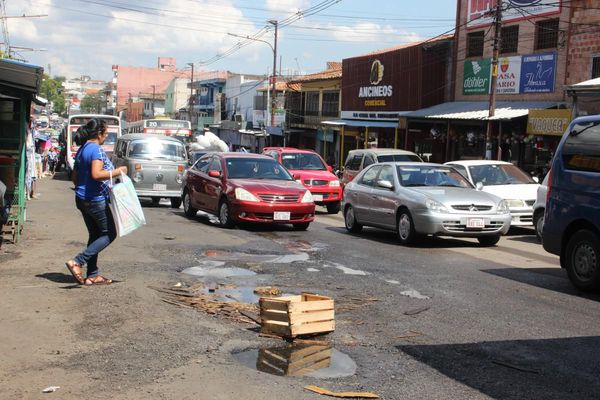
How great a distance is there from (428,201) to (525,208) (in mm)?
4308

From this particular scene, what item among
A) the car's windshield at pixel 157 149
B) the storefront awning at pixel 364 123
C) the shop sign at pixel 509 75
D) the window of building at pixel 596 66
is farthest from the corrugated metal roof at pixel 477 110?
the car's windshield at pixel 157 149

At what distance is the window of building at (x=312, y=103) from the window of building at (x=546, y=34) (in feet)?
81.1

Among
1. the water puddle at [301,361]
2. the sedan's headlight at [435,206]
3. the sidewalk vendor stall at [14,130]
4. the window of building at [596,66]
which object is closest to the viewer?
the water puddle at [301,361]

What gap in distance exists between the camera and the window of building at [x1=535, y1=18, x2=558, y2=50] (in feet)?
88.1

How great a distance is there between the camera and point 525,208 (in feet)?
52.2

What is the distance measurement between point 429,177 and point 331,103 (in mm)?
35671

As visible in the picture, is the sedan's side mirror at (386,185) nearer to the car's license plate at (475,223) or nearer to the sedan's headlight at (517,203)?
the car's license plate at (475,223)

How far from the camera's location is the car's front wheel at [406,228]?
12.8 m

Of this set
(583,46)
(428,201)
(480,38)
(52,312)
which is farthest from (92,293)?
(480,38)

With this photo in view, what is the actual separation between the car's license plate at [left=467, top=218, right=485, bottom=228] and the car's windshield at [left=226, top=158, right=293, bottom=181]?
4.66 metres

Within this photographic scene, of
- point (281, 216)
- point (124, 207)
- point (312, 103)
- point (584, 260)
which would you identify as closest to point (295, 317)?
point (124, 207)

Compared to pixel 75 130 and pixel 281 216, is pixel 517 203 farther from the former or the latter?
pixel 75 130

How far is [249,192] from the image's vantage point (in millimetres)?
14477

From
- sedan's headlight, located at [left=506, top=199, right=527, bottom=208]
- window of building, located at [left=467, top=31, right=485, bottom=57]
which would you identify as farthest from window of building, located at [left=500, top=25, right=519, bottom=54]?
sedan's headlight, located at [left=506, top=199, right=527, bottom=208]
